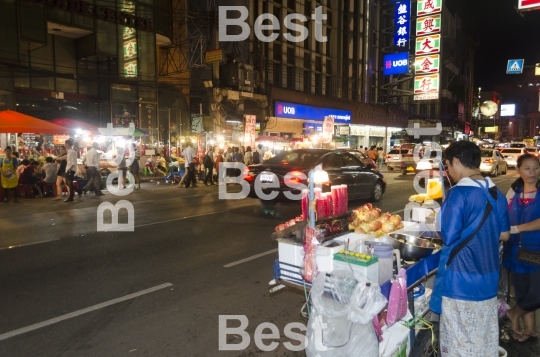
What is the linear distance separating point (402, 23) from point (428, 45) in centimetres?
286

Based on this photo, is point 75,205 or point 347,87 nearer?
point 75,205

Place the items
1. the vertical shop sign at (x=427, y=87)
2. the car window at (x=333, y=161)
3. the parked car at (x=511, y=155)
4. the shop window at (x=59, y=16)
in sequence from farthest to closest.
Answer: the vertical shop sign at (x=427, y=87)
the parked car at (x=511, y=155)
the shop window at (x=59, y=16)
the car window at (x=333, y=161)

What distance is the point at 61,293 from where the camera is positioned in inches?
199

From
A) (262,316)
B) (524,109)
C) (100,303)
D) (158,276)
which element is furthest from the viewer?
(524,109)

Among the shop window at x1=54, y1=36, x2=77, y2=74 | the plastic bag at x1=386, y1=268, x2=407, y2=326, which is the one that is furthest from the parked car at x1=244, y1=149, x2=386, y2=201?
the shop window at x1=54, y1=36, x2=77, y2=74

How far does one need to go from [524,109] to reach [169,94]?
112162 millimetres

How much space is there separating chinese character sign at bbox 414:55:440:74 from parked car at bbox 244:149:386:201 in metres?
22.1

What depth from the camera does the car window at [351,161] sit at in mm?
11539

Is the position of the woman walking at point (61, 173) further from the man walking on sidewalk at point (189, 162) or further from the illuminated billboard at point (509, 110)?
the illuminated billboard at point (509, 110)

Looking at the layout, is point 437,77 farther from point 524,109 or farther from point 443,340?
point 524,109

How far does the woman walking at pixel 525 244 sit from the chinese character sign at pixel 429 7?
1122 inches

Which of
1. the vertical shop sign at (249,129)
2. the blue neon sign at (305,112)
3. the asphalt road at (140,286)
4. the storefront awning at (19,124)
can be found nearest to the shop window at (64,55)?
the storefront awning at (19,124)

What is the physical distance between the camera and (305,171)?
10203 mm

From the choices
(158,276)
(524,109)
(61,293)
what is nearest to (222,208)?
(158,276)
